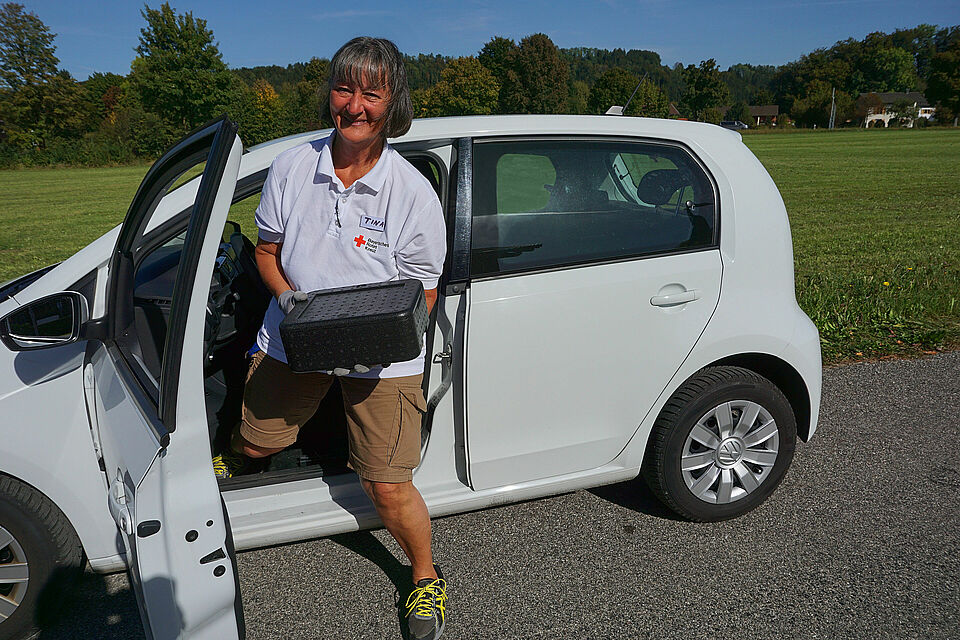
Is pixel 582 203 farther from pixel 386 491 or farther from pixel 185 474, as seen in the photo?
pixel 185 474

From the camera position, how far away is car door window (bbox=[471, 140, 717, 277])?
8.01 feet

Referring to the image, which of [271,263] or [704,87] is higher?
[704,87]

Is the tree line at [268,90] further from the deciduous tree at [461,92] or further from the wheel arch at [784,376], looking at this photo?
the wheel arch at [784,376]

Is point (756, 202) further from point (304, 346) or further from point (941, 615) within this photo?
point (304, 346)

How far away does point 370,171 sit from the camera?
77.8 inches

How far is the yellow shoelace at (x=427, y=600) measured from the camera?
2270mm

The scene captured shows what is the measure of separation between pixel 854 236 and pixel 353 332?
11010mm

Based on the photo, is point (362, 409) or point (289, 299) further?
point (362, 409)

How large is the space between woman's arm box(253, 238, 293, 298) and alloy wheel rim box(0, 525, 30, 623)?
114 cm

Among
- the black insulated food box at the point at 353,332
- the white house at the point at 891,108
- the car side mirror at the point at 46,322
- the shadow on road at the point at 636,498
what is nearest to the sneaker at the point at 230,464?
the car side mirror at the point at 46,322

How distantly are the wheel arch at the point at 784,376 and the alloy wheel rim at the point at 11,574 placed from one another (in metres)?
2.57

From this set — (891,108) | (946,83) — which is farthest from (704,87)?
(891,108)

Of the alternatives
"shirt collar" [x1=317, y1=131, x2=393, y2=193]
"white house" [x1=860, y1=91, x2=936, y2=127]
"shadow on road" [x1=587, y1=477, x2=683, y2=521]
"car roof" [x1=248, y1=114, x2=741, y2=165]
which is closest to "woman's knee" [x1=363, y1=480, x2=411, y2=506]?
"shirt collar" [x1=317, y1=131, x2=393, y2=193]

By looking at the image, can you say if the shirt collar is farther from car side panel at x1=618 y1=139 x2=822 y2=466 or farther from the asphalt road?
the asphalt road
